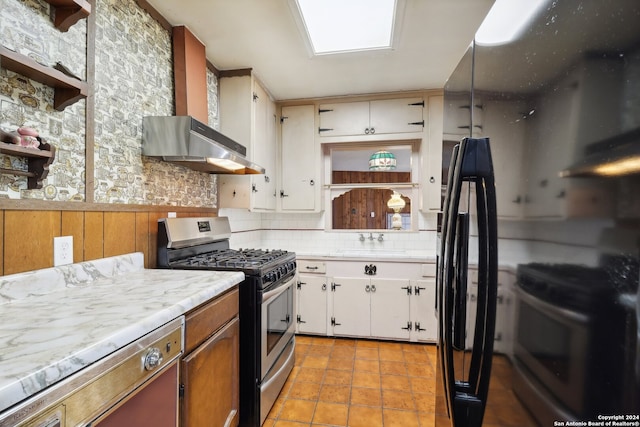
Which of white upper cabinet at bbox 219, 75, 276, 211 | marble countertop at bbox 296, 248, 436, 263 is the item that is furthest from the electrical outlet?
marble countertop at bbox 296, 248, 436, 263

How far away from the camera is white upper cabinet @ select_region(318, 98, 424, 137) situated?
3.00 meters

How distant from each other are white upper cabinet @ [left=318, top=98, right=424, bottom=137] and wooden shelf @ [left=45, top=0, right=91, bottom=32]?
2206mm

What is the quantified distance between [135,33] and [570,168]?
2.09 meters

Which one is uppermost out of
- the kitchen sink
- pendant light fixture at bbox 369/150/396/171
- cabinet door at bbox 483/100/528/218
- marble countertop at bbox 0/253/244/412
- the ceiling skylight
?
the ceiling skylight

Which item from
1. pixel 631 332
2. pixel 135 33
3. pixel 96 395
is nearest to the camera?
pixel 631 332

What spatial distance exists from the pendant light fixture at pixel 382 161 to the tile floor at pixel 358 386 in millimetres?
1821

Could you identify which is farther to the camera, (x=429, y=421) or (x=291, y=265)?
(x=291, y=265)

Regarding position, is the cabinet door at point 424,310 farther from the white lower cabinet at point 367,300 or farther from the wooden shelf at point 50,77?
the wooden shelf at point 50,77

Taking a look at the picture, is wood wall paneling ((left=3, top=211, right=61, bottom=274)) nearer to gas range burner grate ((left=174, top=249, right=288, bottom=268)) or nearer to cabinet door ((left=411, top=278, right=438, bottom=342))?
gas range burner grate ((left=174, top=249, right=288, bottom=268))

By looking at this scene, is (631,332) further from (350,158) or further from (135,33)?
(350,158)

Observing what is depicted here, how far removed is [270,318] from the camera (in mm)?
1771

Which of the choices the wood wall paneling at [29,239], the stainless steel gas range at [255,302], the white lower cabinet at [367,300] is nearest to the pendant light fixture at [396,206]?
the white lower cabinet at [367,300]

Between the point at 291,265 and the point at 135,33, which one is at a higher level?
the point at 135,33

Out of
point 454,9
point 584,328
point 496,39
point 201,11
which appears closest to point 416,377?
point 584,328
